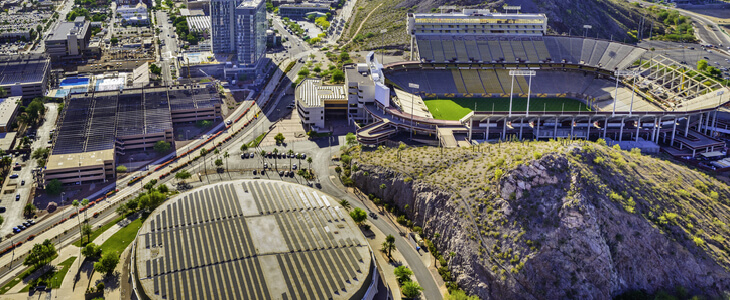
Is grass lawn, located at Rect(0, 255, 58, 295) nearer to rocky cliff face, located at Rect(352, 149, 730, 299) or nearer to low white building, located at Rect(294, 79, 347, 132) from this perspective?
rocky cliff face, located at Rect(352, 149, 730, 299)

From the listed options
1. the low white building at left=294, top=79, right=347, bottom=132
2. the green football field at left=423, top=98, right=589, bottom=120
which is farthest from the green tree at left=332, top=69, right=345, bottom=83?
the green football field at left=423, top=98, right=589, bottom=120

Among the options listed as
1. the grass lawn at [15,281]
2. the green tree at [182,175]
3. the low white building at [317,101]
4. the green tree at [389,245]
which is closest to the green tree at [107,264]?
the grass lawn at [15,281]

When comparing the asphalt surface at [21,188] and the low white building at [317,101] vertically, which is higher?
the low white building at [317,101]

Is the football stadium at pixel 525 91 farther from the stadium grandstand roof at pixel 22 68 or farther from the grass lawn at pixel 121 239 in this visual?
the stadium grandstand roof at pixel 22 68

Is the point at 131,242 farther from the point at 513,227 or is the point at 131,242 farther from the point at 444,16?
the point at 444,16

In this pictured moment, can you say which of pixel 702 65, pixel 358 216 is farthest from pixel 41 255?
pixel 702 65

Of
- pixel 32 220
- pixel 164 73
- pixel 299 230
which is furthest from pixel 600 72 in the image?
pixel 32 220

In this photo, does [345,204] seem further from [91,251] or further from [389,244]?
[91,251]
